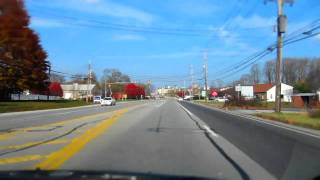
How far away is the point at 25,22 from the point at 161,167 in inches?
2983

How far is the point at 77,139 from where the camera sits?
63.9 feet

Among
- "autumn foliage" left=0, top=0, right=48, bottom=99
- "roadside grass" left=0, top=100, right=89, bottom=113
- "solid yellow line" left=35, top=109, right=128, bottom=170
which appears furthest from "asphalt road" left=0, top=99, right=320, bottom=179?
"autumn foliage" left=0, top=0, right=48, bottom=99

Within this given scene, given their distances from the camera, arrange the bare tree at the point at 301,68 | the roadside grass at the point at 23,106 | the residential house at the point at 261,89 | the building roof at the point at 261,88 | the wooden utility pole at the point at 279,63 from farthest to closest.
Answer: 1. the building roof at the point at 261,88
2. the residential house at the point at 261,89
3. the bare tree at the point at 301,68
4. the roadside grass at the point at 23,106
5. the wooden utility pole at the point at 279,63

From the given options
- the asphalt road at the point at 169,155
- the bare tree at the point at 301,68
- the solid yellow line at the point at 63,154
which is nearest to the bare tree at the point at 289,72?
the bare tree at the point at 301,68

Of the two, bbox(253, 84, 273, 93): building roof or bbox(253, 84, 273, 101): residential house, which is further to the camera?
bbox(253, 84, 273, 93): building roof

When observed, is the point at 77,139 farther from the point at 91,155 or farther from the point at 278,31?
the point at 278,31

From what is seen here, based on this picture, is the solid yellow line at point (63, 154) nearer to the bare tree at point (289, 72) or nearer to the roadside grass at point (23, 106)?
the roadside grass at point (23, 106)

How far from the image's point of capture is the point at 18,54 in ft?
267

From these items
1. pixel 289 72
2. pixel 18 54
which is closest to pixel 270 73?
pixel 289 72

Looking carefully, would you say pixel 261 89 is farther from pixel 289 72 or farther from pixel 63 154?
pixel 63 154

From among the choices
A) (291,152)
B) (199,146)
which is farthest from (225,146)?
(291,152)

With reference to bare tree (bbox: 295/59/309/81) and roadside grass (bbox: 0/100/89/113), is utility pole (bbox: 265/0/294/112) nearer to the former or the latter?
roadside grass (bbox: 0/100/89/113)

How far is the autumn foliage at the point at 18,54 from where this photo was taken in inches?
3027

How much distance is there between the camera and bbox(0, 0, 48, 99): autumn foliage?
7688 centimetres
